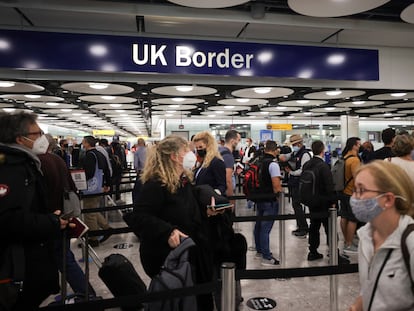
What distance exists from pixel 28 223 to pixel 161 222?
796 mm

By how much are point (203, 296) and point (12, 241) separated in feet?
4.28

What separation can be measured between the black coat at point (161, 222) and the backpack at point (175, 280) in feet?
0.53

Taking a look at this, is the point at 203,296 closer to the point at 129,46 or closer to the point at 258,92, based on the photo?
the point at 129,46

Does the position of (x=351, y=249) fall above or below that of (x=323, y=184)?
below

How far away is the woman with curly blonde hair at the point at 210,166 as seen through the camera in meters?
3.81

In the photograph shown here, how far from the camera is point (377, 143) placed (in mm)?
21516

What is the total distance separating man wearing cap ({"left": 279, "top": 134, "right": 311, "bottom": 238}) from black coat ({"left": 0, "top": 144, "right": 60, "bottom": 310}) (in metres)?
4.23

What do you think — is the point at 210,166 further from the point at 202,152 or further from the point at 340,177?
the point at 340,177

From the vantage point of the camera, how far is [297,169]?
699 centimetres

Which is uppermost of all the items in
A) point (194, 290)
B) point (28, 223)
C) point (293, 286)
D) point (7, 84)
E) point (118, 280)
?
point (7, 84)

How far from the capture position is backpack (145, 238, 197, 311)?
191 cm

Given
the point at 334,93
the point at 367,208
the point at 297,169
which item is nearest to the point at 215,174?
the point at 367,208

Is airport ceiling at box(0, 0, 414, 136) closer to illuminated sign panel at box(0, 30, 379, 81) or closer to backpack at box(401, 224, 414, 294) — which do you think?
illuminated sign panel at box(0, 30, 379, 81)

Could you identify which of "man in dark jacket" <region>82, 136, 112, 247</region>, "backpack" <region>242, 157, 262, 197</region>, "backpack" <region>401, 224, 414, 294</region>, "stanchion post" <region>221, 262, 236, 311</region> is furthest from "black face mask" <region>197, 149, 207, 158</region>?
"backpack" <region>401, 224, 414, 294</region>
